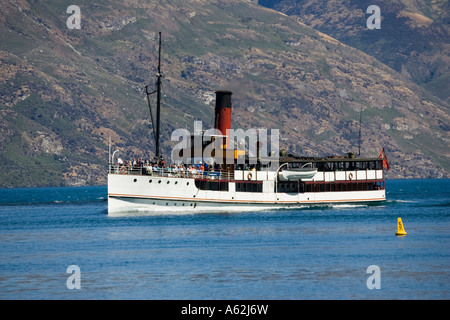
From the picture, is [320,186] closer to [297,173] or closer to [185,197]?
[297,173]

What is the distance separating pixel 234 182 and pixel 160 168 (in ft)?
31.1

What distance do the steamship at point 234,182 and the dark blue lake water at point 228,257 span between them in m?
2.20

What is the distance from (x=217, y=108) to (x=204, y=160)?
24.0 ft

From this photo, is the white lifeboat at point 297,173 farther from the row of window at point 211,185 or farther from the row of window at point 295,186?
the row of window at point 211,185

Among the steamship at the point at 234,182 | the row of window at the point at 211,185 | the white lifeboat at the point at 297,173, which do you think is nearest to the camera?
the steamship at the point at 234,182

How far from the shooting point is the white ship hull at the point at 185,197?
8950cm

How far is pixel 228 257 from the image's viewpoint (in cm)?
A: 5950

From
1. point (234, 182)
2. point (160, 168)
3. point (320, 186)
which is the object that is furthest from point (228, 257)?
point (320, 186)

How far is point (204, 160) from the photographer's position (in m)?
102

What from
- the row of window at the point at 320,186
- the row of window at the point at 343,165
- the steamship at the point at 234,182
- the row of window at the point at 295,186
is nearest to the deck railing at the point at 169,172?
the steamship at the point at 234,182

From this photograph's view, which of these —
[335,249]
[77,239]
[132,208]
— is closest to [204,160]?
[132,208]
